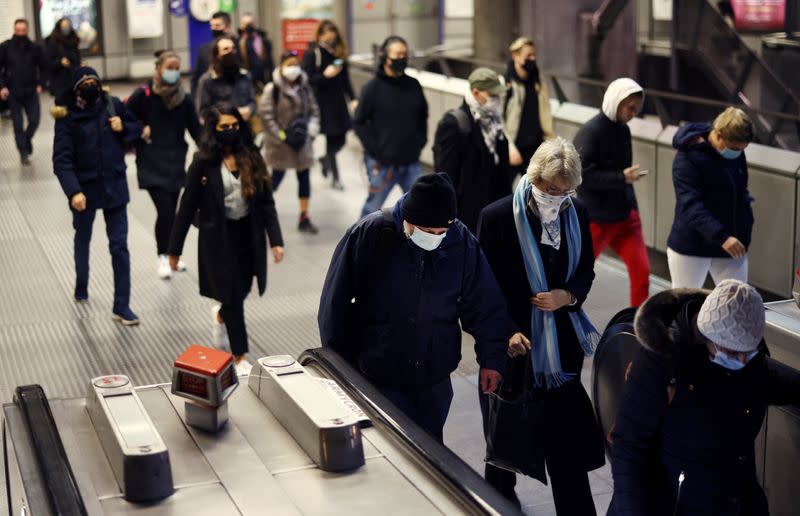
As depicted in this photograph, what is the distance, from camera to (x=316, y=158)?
15297 millimetres

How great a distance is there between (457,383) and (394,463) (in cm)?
398

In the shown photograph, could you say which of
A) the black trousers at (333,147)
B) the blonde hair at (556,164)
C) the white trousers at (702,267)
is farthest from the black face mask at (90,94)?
the black trousers at (333,147)

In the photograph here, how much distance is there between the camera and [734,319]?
3.24 m

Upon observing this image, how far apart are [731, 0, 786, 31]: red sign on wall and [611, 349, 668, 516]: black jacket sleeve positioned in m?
11.5

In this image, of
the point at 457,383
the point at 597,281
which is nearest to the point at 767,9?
the point at 597,281

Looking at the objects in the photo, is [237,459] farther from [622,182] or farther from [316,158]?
[316,158]

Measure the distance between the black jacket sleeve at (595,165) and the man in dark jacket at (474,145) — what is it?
52 centimetres

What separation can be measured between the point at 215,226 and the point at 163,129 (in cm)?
239

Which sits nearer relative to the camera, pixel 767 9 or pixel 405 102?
pixel 405 102

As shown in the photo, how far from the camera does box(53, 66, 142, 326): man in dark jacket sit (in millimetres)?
7945

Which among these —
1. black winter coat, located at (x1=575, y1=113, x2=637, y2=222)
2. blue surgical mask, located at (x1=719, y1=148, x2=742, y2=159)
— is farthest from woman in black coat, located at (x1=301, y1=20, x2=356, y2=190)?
blue surgical mask, located at (x1=719, y1=148, x2=742, y2=159)

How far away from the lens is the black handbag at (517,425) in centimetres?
474

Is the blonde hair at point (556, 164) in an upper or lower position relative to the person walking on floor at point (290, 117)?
upper

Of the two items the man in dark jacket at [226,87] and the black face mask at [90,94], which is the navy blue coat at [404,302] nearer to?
the black face mask at [90,94]
